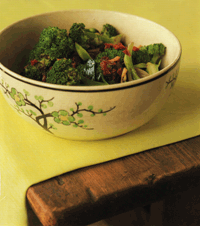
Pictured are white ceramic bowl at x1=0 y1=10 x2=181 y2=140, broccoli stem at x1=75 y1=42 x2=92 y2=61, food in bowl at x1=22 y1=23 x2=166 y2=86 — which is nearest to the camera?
white ceramic bowl at x1=0 y1=10 x2=181 y2=140

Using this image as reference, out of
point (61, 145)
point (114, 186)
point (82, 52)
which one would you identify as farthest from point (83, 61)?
point (114, 186)

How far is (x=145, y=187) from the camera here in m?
0.65

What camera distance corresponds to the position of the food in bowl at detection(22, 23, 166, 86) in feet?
2.34

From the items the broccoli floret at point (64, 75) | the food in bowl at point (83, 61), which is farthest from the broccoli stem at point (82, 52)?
the broccoli floret at point (64, 75)

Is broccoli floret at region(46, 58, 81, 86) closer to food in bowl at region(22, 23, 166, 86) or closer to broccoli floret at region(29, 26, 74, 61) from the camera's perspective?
food in bowl at region(22, 23, 166, 86)

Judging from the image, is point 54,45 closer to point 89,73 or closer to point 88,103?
point 89,73

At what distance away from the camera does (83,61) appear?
2.79ft

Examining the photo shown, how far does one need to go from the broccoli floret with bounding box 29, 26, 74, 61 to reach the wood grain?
0.33 metres

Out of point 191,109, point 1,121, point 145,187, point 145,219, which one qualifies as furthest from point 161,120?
point 145,219

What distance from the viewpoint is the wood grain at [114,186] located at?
1.98ft

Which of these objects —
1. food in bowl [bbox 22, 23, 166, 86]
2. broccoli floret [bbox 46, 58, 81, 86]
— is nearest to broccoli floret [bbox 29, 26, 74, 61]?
food in bowl [bbox 22, 23, 166, 86]

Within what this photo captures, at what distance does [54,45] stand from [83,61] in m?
0.10

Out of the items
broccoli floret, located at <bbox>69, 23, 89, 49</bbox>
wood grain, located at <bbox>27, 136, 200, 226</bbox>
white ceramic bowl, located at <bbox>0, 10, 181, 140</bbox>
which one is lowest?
wood grain, located at <bbox>27, 136, 200, 226</bbox>

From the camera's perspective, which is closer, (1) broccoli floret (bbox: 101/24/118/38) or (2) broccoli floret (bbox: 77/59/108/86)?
(2) broccoli floret (bbox: 77/59/108/86)
